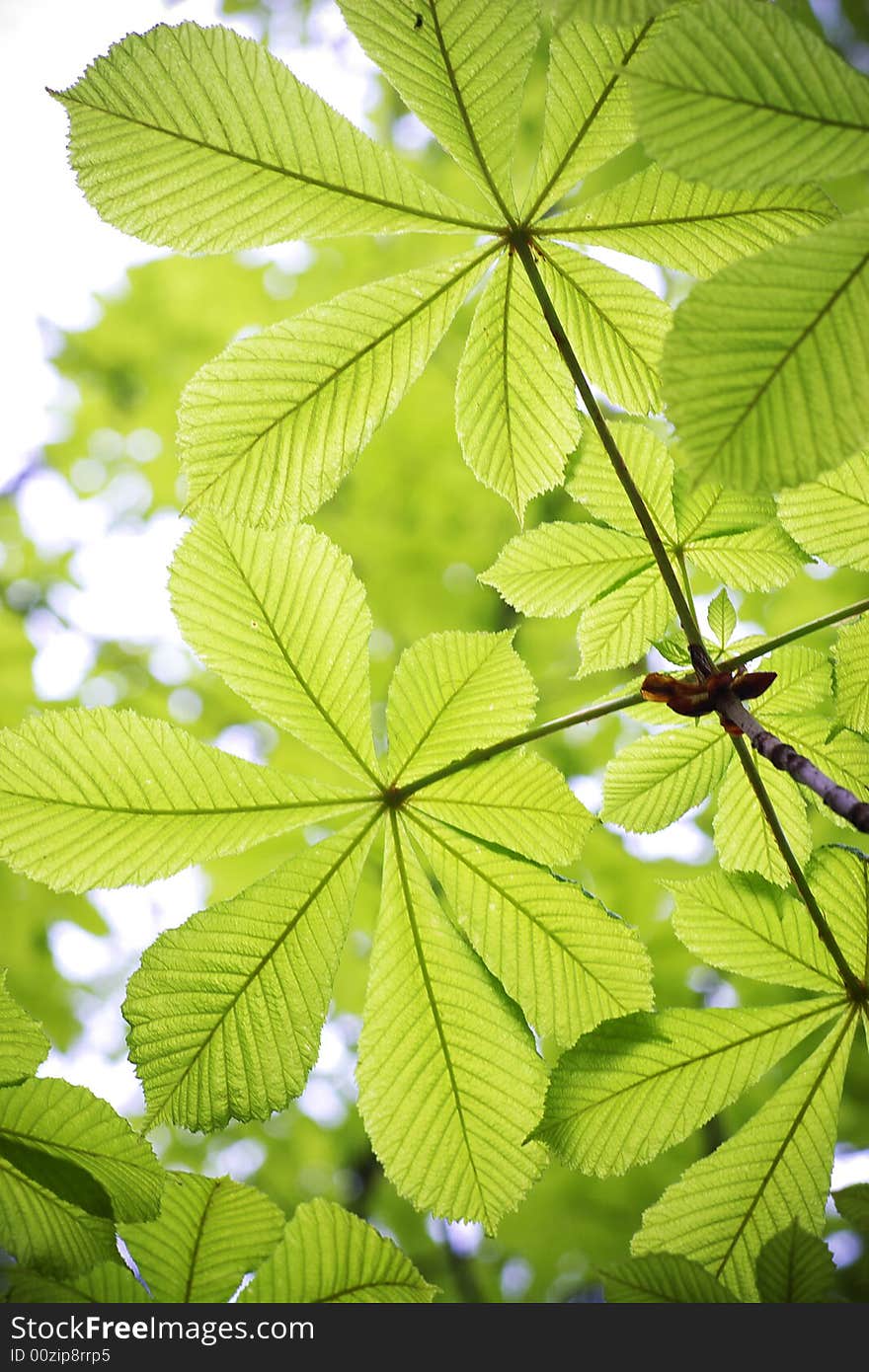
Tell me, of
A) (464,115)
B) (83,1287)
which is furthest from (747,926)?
(464,115)

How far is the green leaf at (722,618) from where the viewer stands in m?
1.34

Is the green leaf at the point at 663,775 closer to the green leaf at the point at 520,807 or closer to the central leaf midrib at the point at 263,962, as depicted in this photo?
the green leaf at the point at 520,807

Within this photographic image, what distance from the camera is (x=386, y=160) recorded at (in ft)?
3.37

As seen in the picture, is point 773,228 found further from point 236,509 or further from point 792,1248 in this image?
point 792,1248

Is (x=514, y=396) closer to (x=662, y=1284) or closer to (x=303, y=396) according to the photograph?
(x=303, y=396)

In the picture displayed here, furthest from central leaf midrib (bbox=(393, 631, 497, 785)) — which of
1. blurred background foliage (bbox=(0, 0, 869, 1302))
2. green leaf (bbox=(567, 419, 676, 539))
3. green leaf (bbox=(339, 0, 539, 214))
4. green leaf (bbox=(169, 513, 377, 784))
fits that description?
blurred background foliage (bbox=(0, 0, 869, 1302))

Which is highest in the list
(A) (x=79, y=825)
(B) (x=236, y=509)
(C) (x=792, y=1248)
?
(B) (x=236, y=509)

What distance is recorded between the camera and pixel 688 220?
100 cm

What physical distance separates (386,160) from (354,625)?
500mm

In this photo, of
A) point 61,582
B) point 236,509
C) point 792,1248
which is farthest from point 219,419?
point 61,582

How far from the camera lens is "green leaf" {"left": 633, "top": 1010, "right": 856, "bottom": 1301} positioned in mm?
964

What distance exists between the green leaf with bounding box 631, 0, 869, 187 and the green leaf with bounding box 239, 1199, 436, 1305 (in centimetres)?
100

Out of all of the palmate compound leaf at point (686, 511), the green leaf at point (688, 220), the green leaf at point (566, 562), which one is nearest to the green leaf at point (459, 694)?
the green leaf at point (566, 562)

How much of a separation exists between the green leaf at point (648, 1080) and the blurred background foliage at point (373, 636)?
6.74 feet
